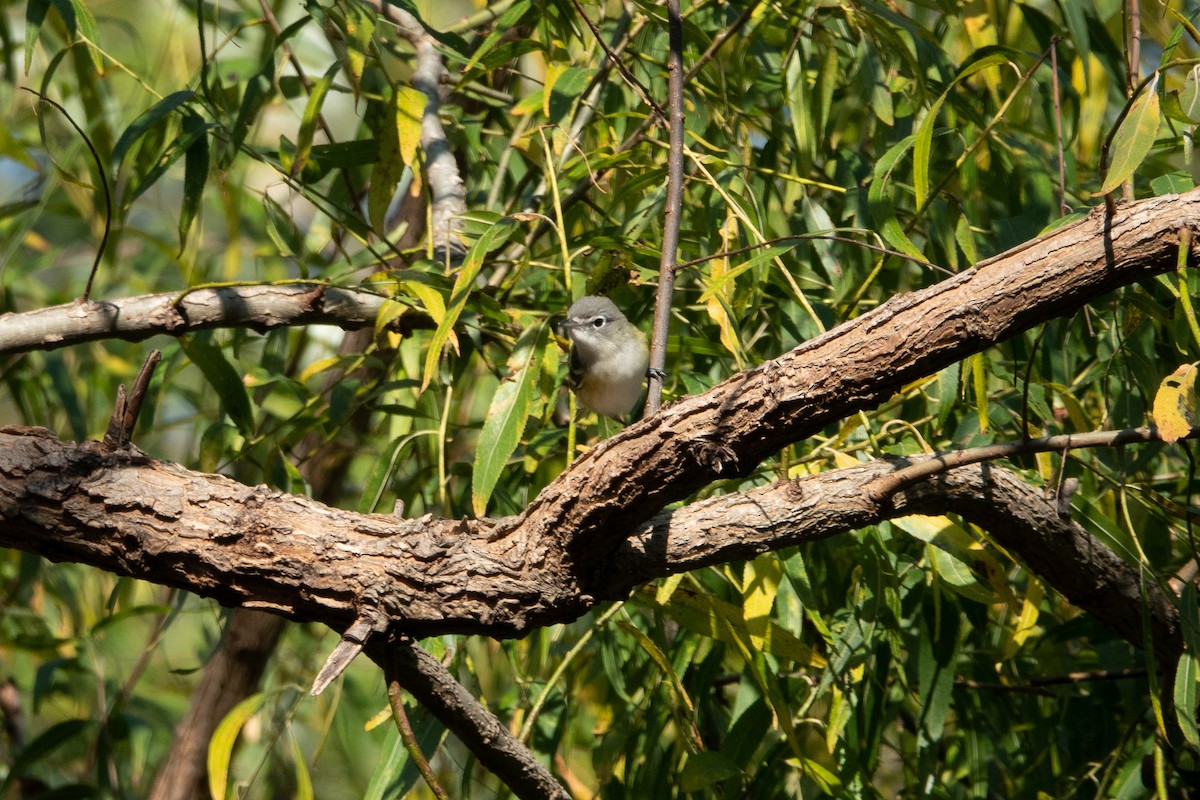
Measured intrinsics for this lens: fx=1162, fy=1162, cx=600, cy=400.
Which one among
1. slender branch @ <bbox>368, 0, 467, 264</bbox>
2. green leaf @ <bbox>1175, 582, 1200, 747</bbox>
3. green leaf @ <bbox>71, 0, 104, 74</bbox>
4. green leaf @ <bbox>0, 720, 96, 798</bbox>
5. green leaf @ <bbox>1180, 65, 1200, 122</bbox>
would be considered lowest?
green leaf @ <bbox>0, 720, 96, 798</bbox>

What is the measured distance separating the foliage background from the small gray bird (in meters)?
0.10

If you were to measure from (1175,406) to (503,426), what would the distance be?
972 mm

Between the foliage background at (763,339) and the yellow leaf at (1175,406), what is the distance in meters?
0.24

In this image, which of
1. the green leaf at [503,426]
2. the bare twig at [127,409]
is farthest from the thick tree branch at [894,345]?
the bare twig at [127,409]

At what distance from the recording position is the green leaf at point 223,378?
2260 mm

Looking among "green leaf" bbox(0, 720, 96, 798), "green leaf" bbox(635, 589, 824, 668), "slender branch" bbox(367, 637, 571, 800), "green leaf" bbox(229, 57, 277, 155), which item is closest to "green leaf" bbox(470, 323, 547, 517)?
"slender branch" bbox(367, 637, 571, 800)

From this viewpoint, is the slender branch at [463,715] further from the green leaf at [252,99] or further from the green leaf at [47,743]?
the green leaf at [47,743]

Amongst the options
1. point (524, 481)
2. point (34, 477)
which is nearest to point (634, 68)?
point (524, 481)

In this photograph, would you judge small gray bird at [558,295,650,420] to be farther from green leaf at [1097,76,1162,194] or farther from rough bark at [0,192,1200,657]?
green leaf at [1097,76,1162,194]

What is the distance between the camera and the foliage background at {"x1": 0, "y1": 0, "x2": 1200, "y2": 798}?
2.04 meters

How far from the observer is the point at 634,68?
2.65 metres

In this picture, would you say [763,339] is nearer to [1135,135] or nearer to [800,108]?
[800,108]

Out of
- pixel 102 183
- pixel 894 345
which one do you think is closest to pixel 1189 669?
pixel 894 345

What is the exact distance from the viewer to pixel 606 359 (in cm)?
287
